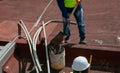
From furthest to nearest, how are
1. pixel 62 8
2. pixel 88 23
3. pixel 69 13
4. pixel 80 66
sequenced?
1. pixel 88 23
2. pixel 69 13
3. pixel 62 8
4. pixel 80 66

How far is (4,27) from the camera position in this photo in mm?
7016

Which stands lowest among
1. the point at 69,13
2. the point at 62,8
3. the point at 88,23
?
the point at 88,23

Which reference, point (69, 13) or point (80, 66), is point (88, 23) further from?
point (80, 66)

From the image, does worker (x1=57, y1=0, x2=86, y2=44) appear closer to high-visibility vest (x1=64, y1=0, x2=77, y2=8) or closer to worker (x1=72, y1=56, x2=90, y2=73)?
high-visibility vest (x1=64, y1=0, x2=77, y2=8)

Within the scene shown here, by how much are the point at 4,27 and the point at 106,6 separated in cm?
315

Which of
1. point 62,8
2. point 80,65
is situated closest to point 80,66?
point 80,65

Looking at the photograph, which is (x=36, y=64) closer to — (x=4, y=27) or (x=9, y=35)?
(x=9, y=35)

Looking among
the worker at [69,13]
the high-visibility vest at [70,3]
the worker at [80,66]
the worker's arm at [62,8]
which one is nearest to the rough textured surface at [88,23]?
the worker at [69,13]

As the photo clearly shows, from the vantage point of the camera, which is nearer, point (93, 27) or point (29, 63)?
point (29, 63)

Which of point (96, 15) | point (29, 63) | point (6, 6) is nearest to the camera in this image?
point (29, 63)

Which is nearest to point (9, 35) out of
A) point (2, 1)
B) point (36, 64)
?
point (36, 64)

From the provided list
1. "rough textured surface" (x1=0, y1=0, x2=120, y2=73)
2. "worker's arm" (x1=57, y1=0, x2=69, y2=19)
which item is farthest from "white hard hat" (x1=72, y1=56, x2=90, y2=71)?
"worker's arm" (x1=57, y1=0, x2=69, y2=19)

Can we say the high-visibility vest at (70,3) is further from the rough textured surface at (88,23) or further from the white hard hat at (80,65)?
the white hard hat at (80,65)

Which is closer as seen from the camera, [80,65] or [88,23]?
[80,65]
